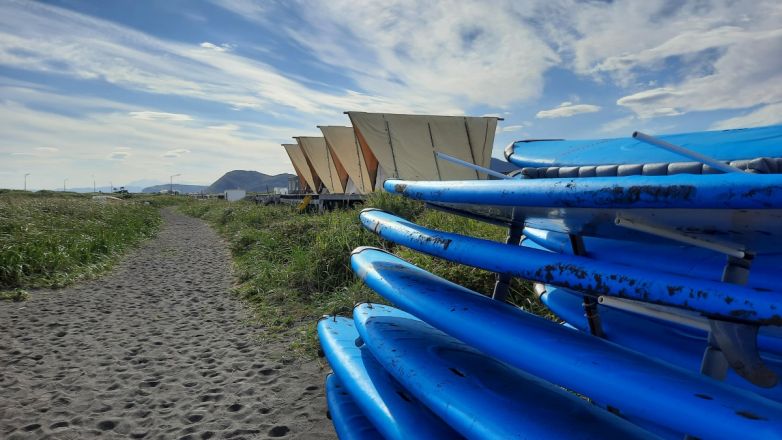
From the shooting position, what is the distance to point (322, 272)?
6527 mm

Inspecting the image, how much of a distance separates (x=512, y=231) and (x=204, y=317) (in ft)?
14.4

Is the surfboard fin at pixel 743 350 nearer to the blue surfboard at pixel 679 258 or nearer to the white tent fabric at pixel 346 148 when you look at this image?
the blue surfboard at pixel 679 258

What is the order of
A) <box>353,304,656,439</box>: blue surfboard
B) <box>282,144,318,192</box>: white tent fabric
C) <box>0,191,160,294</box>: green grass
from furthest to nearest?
<box>282,144,318,192</box>: white tent fabric → <box>0,191,160,294</box>: green grass → <box>353,304,656,439</box>: blue surfboard

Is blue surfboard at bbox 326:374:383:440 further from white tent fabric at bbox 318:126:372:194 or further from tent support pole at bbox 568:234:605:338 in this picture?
white tent fabric at bbox 318:126:372:194

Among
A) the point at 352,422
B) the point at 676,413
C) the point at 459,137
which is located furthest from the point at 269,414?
→ the point at 459,137

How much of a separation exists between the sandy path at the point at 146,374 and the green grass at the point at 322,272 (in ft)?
1.37

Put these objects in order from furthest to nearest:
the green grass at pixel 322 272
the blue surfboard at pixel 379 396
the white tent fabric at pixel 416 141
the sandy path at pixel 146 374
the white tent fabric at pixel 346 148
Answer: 1. the white tent fabric at pixel 346 148
2. the white tent fabric at pixel 416 141
3. the green grass at pixel 322 272
4. the sandy path at pixel 146 374
5. the blue surfboard at pixel 379 396

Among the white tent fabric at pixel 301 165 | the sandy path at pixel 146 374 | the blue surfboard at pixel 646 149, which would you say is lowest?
the sandy path at pixel 146 374

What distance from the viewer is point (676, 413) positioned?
1.10 meters

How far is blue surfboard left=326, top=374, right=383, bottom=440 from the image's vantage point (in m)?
2.23

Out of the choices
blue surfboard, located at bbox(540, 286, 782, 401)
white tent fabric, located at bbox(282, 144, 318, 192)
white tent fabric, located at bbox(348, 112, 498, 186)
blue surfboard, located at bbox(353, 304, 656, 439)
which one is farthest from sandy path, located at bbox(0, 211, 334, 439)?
white tent fabric, located at bbox(282, 144, 318, 192)

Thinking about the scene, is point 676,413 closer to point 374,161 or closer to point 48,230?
point 48,230

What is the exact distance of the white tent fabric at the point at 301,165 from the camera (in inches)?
1307

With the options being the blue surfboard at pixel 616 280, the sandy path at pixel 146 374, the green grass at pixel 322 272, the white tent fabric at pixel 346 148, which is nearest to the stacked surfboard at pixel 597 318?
the blue surfboard at pixel 616 280
